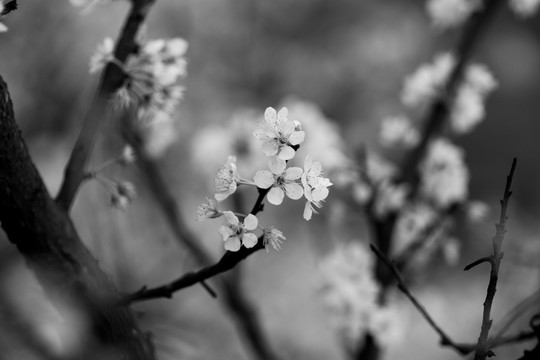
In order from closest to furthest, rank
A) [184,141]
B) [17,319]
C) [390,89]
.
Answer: [17,319]
[184,141]
[390,89]

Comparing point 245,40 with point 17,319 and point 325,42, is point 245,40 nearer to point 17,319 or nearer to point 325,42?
point 325,42

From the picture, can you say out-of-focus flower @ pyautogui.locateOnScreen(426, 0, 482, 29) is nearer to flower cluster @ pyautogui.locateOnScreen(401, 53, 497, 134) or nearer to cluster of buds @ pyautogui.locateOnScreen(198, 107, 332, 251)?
flower cluster @ pyautogui.locateOnScreen(401, 53, 497, 134)

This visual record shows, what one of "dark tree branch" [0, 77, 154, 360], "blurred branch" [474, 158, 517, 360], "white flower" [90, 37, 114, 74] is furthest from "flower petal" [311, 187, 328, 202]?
"white flower" [90, 37, 114, 74]

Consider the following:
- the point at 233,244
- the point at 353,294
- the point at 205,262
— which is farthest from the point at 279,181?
the point at 205,262

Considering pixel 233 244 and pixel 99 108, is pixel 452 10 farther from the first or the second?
pixel 233 244

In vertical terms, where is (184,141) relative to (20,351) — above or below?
above

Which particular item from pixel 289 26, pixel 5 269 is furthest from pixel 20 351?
pixel 289 26

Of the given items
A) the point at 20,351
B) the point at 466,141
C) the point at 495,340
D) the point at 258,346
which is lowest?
the point at 495,340
